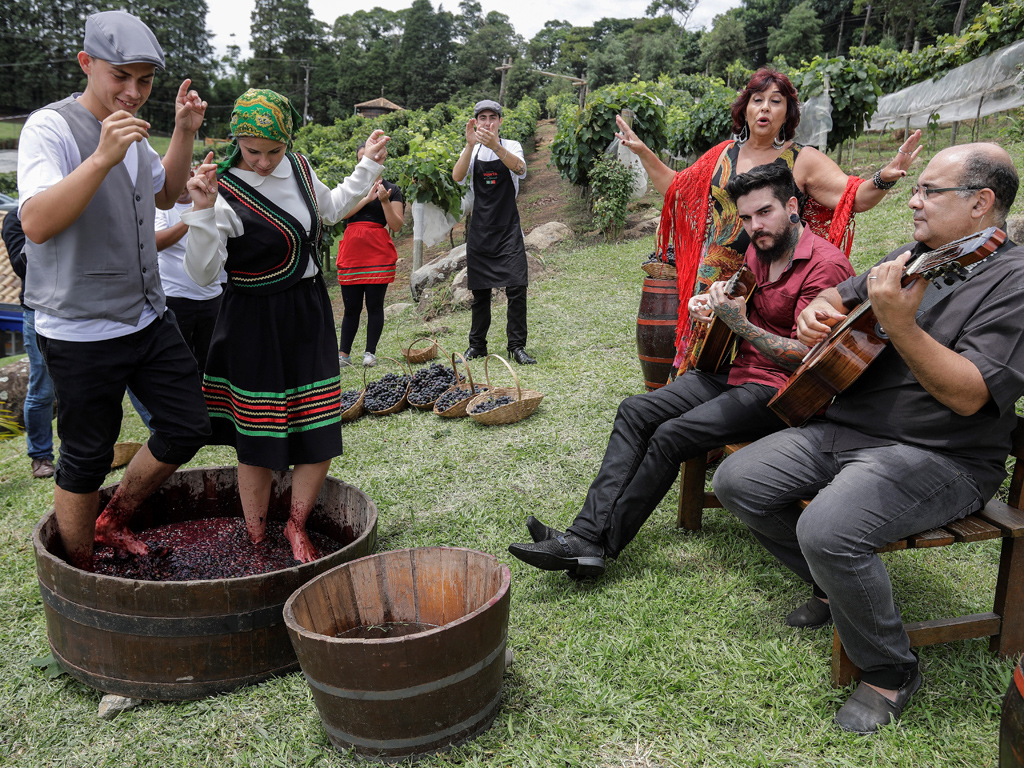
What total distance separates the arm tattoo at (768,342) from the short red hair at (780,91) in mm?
1297

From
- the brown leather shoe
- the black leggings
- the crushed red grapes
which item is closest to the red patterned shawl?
the crushed red grapes

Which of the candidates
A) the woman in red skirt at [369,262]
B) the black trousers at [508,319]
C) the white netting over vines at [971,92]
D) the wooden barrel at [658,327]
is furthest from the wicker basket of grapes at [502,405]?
the white netting over vines at [971,92]

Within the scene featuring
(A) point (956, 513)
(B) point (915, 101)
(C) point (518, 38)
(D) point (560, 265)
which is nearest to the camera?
(A) point (956, 513)

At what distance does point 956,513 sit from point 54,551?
10.6 ft

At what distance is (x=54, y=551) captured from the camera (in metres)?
2.73

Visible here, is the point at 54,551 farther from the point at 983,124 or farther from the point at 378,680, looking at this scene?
the point at 983,124

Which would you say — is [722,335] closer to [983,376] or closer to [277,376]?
[983,376]

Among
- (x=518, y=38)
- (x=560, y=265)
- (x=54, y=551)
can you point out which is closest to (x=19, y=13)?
(x=518, y=38)

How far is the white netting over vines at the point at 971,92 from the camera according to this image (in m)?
12.3

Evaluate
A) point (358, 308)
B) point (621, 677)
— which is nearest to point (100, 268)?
point (621, 677)

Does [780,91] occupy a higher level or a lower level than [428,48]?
lower

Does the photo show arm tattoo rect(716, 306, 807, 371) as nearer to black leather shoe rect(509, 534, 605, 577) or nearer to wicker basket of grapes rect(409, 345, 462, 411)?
black leather shoe rect(509, 534, 605, 577)

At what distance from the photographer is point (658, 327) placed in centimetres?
422

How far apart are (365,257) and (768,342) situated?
464cm
